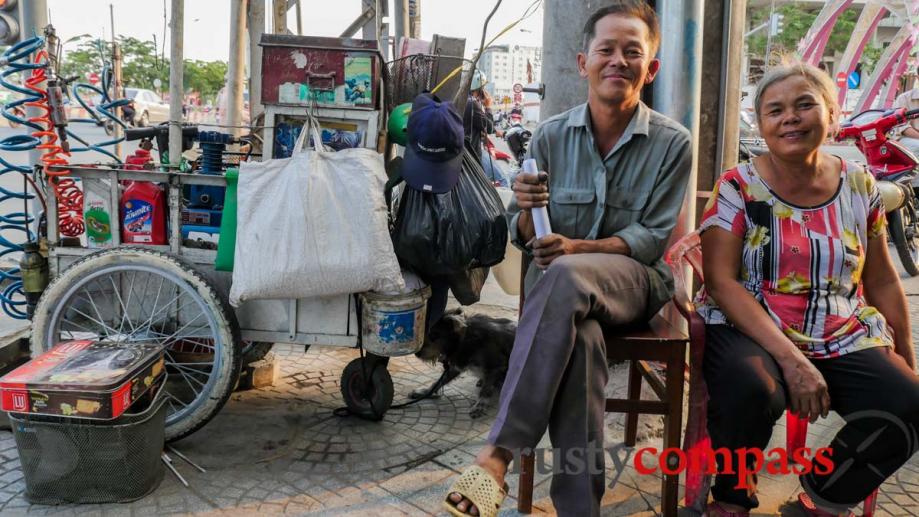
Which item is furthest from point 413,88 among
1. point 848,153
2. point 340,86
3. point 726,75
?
point 848,153

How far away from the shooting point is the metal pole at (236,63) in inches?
186

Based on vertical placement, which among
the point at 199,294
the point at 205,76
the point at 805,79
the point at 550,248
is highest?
the point at 205,76

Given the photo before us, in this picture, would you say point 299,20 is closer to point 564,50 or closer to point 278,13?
point 278,13

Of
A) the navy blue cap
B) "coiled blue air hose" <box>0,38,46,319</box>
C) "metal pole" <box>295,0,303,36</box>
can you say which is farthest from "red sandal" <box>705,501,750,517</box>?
"metal pole" <box>295,0,303,36</box>

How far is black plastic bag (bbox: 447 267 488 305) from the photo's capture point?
2857 millimetres

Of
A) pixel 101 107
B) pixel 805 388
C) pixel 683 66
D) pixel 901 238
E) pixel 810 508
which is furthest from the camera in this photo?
pixel 901 238

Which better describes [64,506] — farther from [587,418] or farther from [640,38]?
[640,38]

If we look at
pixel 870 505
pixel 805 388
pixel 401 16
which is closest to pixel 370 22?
pixel 401 16

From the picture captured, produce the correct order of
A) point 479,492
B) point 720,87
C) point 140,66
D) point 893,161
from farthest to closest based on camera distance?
1. point 140,66
2. point 893,161
3. point 720,87
4. point 479,492

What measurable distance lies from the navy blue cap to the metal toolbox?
235mm

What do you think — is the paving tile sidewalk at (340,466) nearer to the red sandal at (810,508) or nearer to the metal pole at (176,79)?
the red sandal at (810,508)

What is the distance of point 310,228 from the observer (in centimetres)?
242

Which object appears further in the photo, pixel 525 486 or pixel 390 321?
pixel 390 321

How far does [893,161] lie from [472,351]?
5.00m
